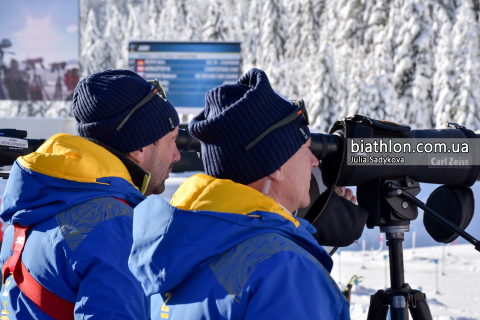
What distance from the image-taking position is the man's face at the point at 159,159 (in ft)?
6.55

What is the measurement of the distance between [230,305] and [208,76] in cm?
1339

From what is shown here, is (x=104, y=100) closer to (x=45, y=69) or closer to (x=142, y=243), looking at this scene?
(x=142, y=243)

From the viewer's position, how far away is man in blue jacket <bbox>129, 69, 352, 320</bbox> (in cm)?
91

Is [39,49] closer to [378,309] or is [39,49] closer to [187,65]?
[187,65]

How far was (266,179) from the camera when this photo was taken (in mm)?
1213

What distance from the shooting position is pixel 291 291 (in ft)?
2.92

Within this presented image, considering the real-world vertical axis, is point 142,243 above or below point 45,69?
below

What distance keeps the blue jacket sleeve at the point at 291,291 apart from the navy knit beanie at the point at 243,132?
0.29 metres

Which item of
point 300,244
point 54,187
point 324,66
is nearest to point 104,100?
point 54,187

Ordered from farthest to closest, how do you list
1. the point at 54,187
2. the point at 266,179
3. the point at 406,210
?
1. the point at 406,210
2. the point at 54,187
3. the point at 266,179

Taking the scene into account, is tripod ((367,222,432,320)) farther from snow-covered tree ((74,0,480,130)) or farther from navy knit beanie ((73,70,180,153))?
snow-covered tree ((74,0,480,130))

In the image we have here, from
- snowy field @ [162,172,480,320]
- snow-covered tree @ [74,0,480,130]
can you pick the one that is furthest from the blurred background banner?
snowy field @ [162,172,480,320]

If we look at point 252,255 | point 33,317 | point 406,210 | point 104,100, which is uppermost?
point 104,100

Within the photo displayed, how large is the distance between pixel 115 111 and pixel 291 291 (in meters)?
1.19
